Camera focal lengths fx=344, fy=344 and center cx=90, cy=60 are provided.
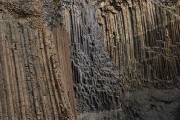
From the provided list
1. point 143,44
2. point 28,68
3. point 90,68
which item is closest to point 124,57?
point 143,44

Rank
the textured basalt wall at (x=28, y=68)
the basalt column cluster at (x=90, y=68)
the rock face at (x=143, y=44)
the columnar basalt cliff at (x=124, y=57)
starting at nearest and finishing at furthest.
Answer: the textured basalt wall at (x=28, y=68) → the basalt column cluster at (x=90, y=68) → the columnar basalt cliff at (x=124, y=57) → the rock face at (x=143, y=44)

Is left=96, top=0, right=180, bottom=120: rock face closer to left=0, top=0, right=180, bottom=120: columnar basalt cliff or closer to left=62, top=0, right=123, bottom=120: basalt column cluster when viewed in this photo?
left=0, top=0, right=180, bottom=120: columnar basalt cliff

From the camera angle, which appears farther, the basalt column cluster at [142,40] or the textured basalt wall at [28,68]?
the basalt column cluster at [142,40]

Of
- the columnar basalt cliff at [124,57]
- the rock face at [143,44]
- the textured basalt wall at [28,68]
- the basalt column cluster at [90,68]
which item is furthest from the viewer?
the rock face at [143,44]

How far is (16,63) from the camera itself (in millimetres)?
1886

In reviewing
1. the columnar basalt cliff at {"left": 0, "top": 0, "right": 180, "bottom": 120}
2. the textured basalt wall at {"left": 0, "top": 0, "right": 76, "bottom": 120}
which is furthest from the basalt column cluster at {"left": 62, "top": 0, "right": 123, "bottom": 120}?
the textured basalt wall at {"left": 0, "top": 0, "right": 76, "bottom": 120}

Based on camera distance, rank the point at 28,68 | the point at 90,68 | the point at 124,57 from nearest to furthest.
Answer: the point at 28,68 → the point at 90,68 → the point at 124,57

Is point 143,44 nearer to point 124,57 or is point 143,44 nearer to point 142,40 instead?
point 142,40

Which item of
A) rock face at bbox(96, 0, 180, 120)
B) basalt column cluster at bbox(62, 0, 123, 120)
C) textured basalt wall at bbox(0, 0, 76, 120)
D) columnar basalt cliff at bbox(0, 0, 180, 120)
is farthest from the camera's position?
rock face at bbox(96, 0, 180, 120)

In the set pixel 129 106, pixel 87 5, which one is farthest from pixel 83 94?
pixel 87 5

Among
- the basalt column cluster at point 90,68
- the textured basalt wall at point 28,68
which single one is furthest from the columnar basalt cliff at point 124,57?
the textured basalt wall at point 28,68

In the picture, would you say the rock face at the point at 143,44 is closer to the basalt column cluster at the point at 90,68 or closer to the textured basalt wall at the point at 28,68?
the basalt column cluster at the point at 90,68

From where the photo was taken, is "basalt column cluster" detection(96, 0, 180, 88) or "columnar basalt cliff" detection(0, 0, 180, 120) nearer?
"columnar basalt cliff" detection(0, 0, 180, 120)

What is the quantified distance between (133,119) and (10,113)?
411 cm
